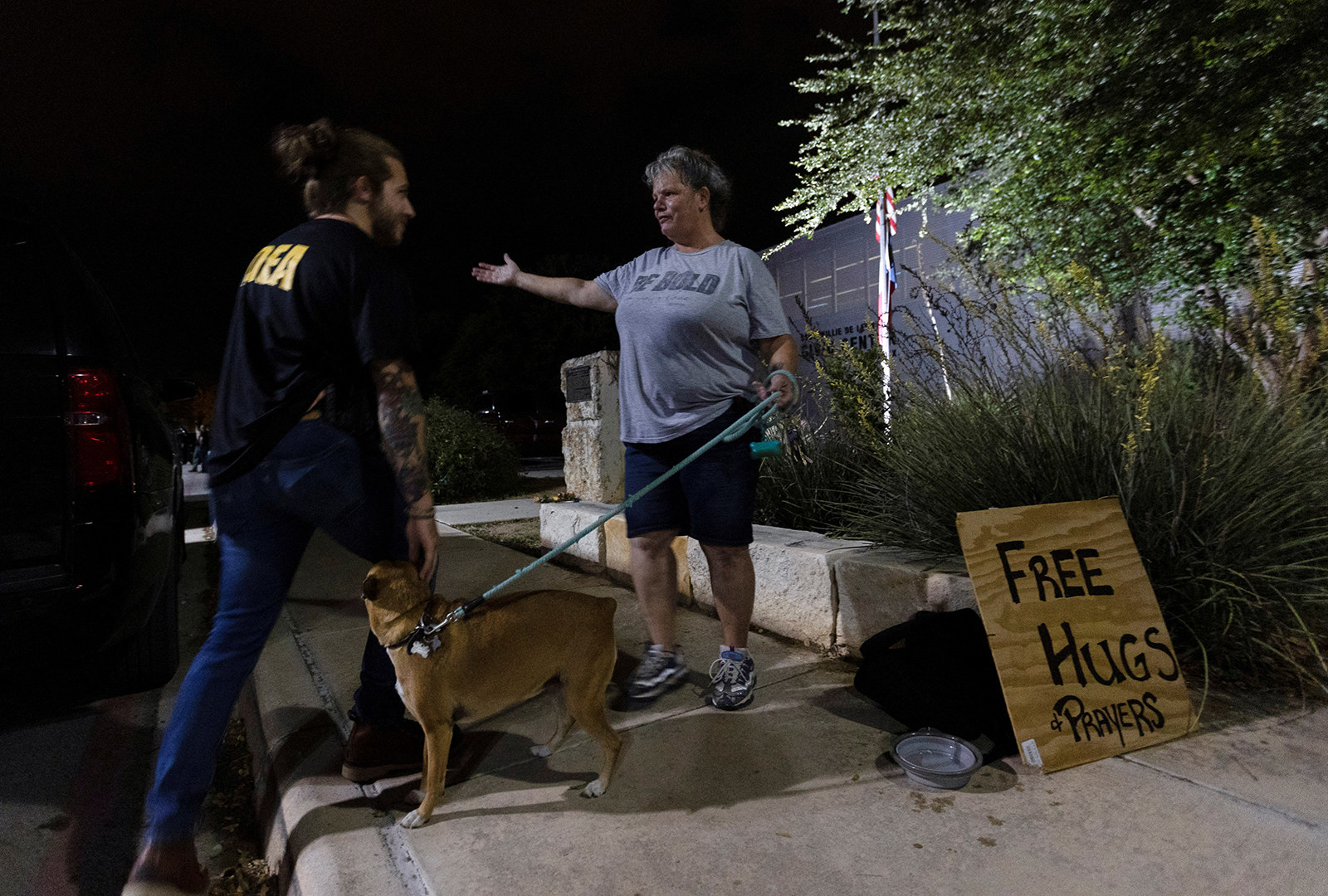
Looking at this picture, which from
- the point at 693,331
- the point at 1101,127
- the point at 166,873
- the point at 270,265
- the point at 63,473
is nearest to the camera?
the point at 166,873

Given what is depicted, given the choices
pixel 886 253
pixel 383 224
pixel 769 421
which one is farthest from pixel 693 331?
pixel 886 253

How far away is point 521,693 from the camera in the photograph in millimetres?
2053

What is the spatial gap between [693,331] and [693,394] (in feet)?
0.70

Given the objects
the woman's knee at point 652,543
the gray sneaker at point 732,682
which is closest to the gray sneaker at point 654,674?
the gray sneaker at point 732,682

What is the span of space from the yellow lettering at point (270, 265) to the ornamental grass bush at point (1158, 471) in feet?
8.14

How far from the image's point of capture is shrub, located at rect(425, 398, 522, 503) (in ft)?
30.9

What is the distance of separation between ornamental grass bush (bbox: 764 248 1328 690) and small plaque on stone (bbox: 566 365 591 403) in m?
3.22

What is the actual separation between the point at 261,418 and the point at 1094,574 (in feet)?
8.12

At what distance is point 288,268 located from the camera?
176 cm

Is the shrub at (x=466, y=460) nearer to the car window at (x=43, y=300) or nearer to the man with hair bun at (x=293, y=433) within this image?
the car window at (x=43, y=300)

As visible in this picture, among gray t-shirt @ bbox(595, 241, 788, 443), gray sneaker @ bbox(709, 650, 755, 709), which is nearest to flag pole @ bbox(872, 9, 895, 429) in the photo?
gray t-shirt @ bbox(595, 241, 788, 443)

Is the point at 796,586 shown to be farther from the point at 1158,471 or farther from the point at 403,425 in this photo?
the point at 403,425

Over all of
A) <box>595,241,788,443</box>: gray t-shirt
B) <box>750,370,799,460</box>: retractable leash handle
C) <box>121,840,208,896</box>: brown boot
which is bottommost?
<box>121,840,208,896</box>: brown boot

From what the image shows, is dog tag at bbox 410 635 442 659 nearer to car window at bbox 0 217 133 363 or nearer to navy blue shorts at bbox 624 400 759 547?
navy blue shorts at bbox 624 400 759 547
